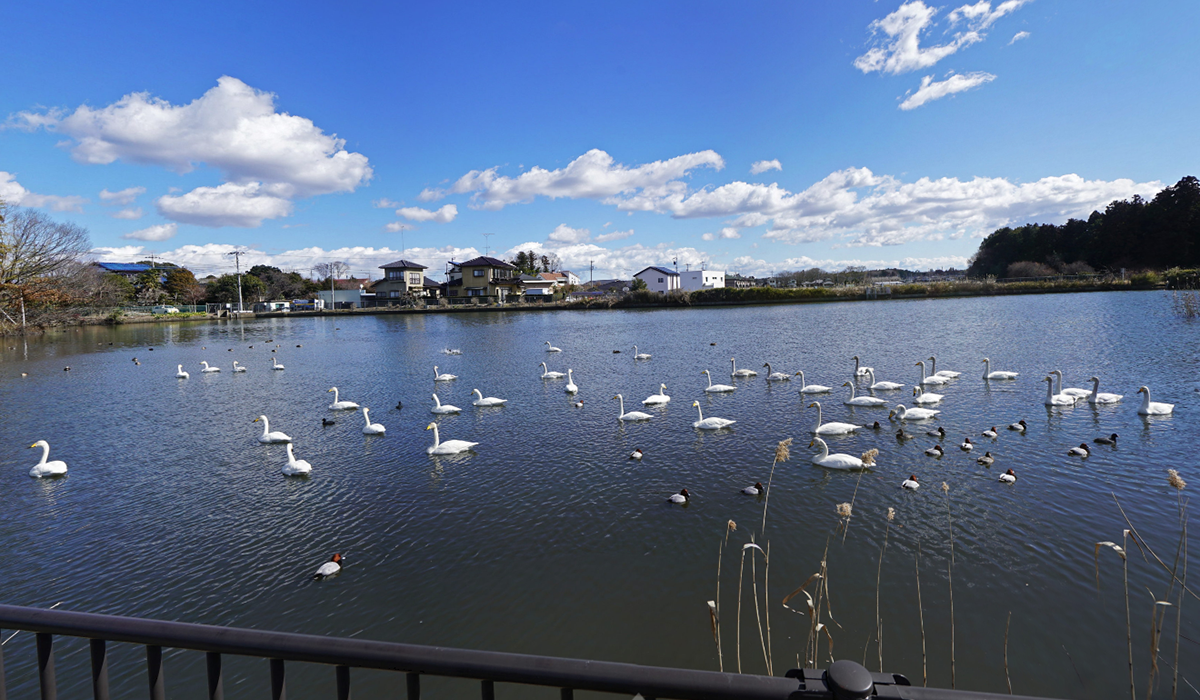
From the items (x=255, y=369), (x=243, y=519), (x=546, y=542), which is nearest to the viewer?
(x=546, y=542)

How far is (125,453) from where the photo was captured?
53.7 ft

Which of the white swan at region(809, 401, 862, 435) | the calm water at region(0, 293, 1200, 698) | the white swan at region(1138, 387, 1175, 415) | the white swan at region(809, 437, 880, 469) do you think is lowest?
the calm water at region(0, 293, 1200, 698)

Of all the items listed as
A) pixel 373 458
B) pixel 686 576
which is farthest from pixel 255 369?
pixel 686 576

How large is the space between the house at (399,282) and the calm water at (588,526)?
285 feet

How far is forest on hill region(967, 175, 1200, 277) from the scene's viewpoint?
7262 centimetres

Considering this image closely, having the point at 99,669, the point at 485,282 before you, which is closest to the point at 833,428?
the point at 99,669

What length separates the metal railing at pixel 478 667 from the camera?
5.68 feet

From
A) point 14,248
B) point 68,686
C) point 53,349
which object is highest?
point 14,248

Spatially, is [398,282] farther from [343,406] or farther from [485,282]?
[343,406]

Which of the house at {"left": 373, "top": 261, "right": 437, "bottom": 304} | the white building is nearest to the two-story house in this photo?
the house at {"left": 373, "top": 261, "right": 437, "bottom": 304}

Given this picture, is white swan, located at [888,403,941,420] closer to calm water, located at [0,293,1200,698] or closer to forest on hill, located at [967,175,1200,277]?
calm water, located at [0,293,1200,698]

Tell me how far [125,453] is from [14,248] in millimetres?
50465

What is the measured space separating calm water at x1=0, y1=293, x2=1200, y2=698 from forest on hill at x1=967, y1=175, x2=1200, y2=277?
72484 mm

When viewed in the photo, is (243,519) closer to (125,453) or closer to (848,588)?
(125,453)
